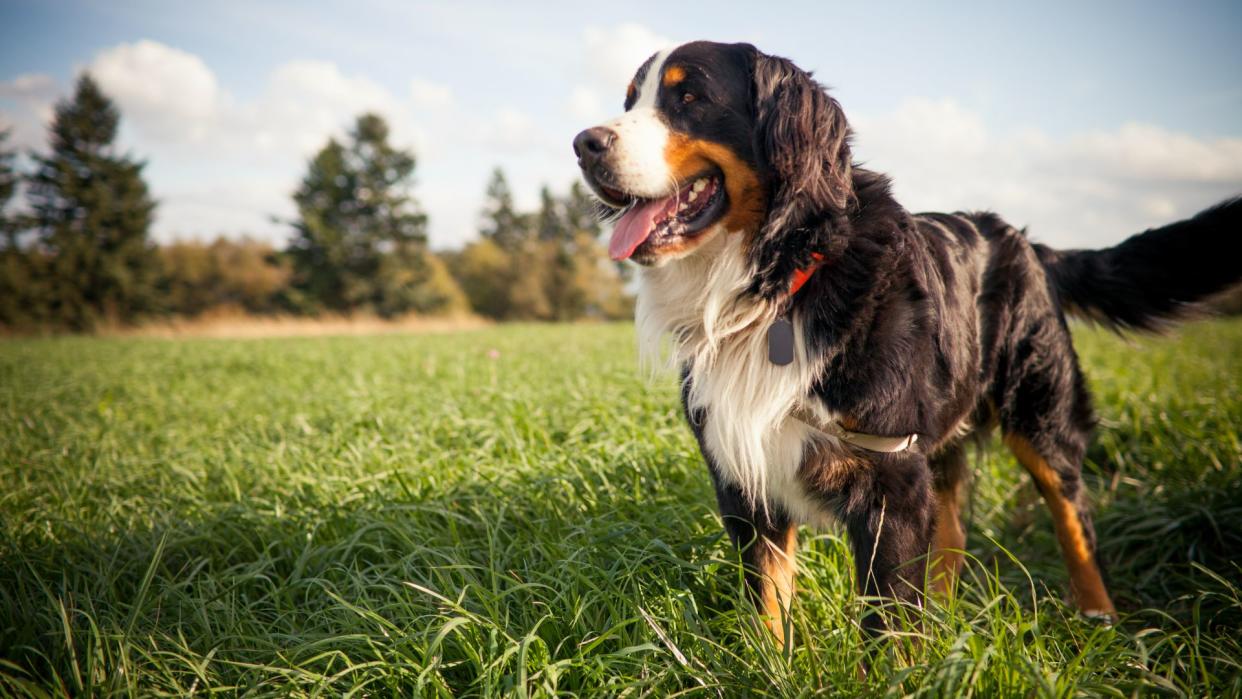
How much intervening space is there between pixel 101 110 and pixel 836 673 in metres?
35.8

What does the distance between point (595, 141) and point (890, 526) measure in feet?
4.60

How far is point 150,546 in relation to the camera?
2354 millimetres

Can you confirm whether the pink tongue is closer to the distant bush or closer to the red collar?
the red collar

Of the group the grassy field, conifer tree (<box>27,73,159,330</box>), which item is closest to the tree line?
conifer tree (<box>27,73,159,330</box>)

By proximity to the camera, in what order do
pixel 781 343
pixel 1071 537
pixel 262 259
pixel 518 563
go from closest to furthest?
pixel 781 343 < pixel 518 563 < pixel 1071 537 < pixel 262 259

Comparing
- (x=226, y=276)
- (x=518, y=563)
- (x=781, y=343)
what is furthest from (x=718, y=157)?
(x=226, y=276)

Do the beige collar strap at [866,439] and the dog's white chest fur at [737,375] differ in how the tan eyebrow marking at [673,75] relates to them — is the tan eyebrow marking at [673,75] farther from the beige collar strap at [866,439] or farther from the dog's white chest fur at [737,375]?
the beige collar strap at [866,439]

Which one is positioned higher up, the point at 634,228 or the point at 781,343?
the point at 634,228

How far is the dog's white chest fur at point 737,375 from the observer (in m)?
1.72

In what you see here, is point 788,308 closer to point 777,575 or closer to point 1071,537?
point 777,575

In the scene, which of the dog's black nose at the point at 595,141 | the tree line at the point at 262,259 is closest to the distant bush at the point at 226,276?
the tree line at the point at 262,259

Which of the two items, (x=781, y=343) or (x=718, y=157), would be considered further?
(x=718, y=157)

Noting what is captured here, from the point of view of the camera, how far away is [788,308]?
5.79ft

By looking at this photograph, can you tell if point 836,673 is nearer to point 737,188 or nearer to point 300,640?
point 737,188
